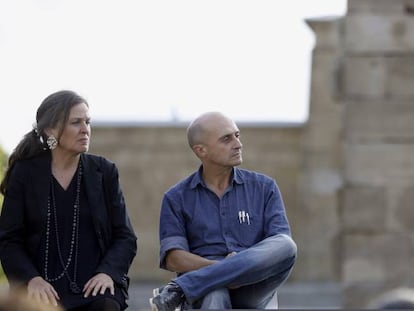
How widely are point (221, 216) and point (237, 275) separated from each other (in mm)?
518

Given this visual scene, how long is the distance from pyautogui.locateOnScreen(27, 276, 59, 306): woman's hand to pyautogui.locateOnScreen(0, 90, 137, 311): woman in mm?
47

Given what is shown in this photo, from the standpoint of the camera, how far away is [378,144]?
10805 mm

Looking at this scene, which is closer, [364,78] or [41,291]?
[41,291]

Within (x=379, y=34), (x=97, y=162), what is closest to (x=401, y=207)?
(x=379, y=34)

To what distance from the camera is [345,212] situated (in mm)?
10898

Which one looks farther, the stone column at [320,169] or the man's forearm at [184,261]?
the stone column at [320,169]

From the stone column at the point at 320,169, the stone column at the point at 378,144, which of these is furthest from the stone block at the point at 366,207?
the stone column at the point at 320,169

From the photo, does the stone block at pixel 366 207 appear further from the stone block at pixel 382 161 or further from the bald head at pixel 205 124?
the bald head at pixel 205 124

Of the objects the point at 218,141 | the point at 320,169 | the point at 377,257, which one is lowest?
the point at 320,169

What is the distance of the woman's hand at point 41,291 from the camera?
735 centimetres

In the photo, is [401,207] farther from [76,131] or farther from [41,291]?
[41,291]

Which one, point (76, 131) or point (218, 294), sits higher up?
point (76, 131)

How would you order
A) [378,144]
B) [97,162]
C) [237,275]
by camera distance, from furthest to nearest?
[378,144] < [97,162] < [237,275]

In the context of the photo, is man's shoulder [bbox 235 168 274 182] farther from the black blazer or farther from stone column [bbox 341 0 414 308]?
stone column [bbox 341 0 414 308]
